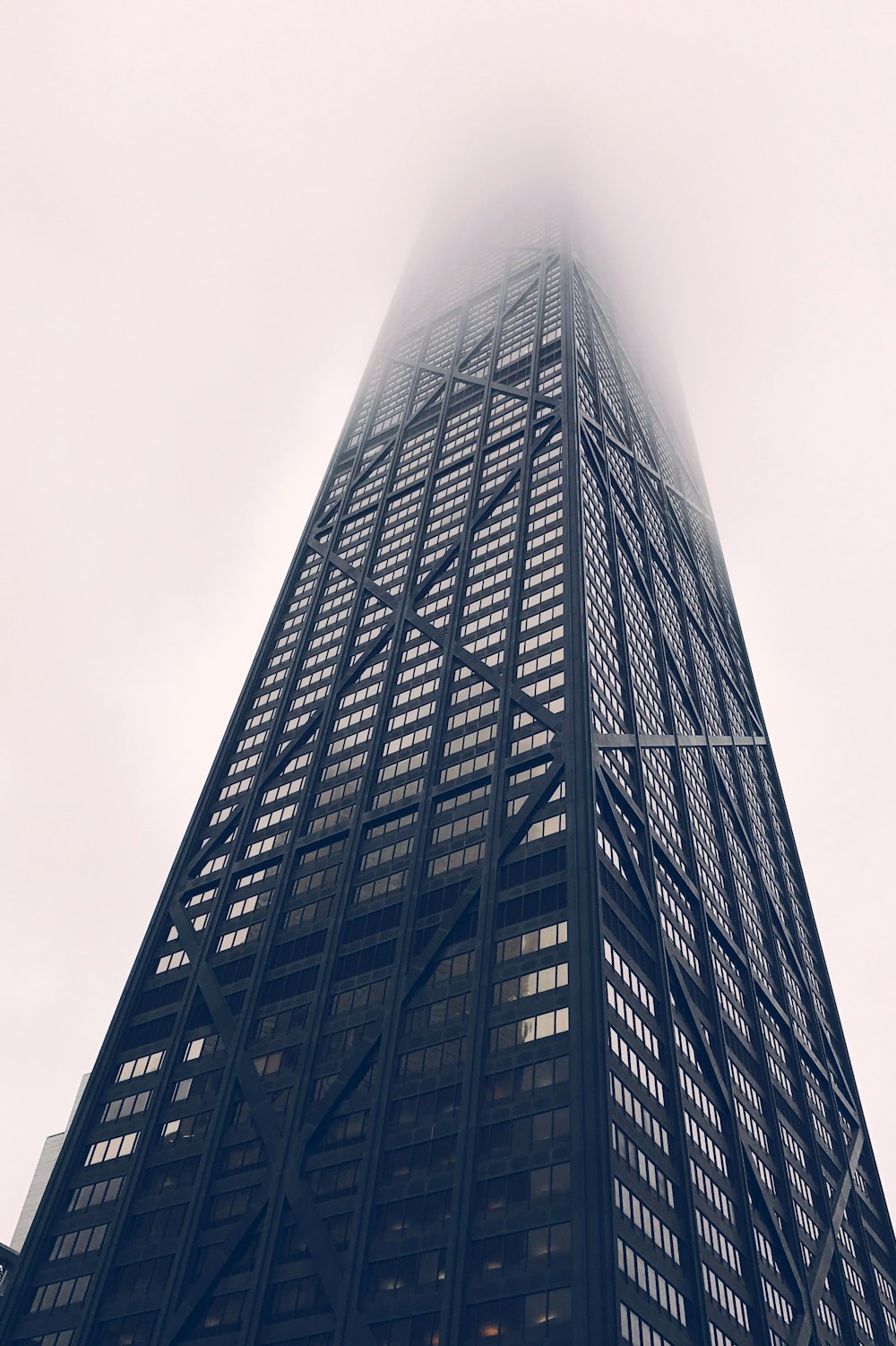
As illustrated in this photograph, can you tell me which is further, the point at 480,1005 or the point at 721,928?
the point at 721,928

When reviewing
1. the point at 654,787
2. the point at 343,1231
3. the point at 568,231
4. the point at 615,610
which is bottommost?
the point at 343,1231

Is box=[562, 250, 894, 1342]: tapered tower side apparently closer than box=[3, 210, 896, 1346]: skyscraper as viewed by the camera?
No

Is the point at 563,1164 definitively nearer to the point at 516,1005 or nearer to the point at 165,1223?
the point at 516,1005

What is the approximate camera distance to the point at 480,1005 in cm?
7612

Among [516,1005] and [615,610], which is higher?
[615,610]

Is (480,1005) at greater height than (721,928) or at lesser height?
lesser

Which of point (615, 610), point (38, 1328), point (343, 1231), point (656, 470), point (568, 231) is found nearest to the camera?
point (343, 1231)

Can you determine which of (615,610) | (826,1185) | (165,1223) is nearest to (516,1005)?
(165,1223)

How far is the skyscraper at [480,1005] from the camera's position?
6769 centimetres

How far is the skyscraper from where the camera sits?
2665 inches

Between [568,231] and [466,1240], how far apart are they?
170m

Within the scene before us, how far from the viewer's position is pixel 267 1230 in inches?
2899

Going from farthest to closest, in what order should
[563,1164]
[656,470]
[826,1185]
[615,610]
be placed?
[656,470] → [615,610] → [826,1185] → [563,1164]

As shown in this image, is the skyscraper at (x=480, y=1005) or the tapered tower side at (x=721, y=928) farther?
the tapered tower side at (x=721, y=928)
